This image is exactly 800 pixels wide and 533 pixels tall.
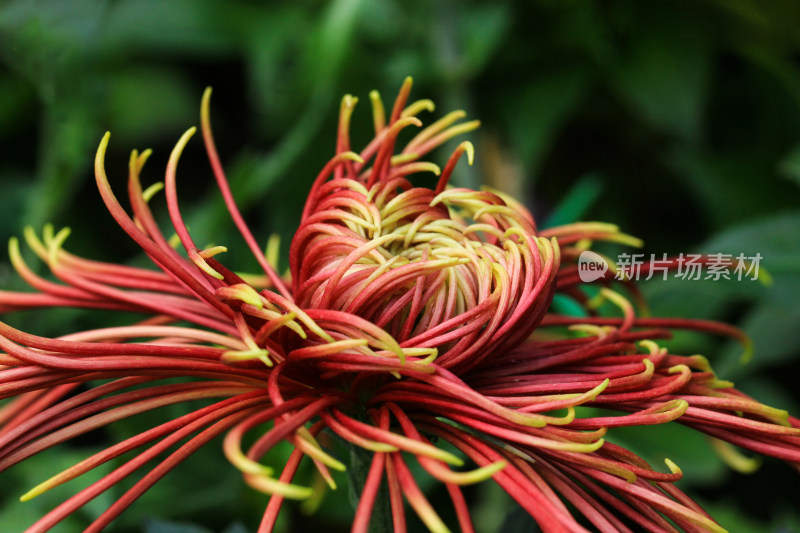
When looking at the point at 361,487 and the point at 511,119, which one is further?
the point at 511,119

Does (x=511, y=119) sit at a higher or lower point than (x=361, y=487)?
higher

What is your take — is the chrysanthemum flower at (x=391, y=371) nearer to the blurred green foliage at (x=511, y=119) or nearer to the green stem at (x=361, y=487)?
the green stem at (x=361, y=487)

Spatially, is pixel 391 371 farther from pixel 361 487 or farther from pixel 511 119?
pixel 511 119

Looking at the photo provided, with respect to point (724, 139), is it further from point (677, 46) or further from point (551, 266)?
point (551, 266)

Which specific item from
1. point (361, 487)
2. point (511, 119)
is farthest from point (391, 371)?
point (511, 119)

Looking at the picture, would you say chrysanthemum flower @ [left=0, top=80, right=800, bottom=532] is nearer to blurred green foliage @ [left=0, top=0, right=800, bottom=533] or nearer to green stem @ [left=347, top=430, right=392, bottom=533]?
green stem @ [left=347, top=430, right=392, bottom=533]

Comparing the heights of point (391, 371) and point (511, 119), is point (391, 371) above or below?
below

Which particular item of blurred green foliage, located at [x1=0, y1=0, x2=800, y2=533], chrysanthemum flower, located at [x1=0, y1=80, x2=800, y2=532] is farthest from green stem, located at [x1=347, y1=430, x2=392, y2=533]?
blurred green foliage, located at [x1=0, y1=0, x2=800, y2=533]
